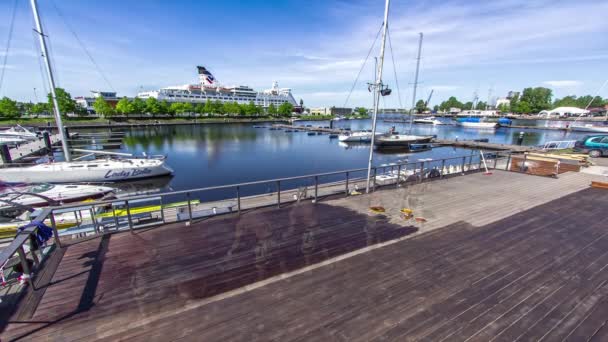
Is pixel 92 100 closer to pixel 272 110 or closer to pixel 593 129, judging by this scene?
pixel 272 110

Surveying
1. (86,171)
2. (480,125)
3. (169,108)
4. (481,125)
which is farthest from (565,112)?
(169,108)

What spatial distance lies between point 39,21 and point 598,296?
28.2m

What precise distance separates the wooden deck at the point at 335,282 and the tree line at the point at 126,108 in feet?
256

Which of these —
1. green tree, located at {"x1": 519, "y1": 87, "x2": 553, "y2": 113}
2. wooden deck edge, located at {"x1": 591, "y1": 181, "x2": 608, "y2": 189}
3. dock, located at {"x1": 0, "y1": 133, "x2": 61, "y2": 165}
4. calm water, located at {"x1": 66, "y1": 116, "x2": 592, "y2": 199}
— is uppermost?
green tree, located at {"x1": 519, "y1": 87, "x2": 553, "y2": 113}

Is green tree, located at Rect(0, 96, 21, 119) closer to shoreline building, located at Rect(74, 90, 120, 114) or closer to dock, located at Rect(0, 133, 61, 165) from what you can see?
shoreline building, located at Rect(74, 90, 120, 114)

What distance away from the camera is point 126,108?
275 ft

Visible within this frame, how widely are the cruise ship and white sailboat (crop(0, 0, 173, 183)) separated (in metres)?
102

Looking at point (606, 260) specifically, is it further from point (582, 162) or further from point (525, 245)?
point (582, 162)

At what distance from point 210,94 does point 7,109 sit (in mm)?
68556

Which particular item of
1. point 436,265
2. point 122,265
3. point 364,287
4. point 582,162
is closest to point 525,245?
point 436,265

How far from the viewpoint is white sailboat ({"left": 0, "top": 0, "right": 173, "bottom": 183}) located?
1826 cm

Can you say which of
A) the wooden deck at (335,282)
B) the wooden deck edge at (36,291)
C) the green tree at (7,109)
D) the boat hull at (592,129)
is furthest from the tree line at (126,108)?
the boat hull at (592,129)

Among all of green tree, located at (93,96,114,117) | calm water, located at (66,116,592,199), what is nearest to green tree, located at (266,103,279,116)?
green tree, located at (93,96,114,117)

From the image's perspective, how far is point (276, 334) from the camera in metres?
Result: 3.20
